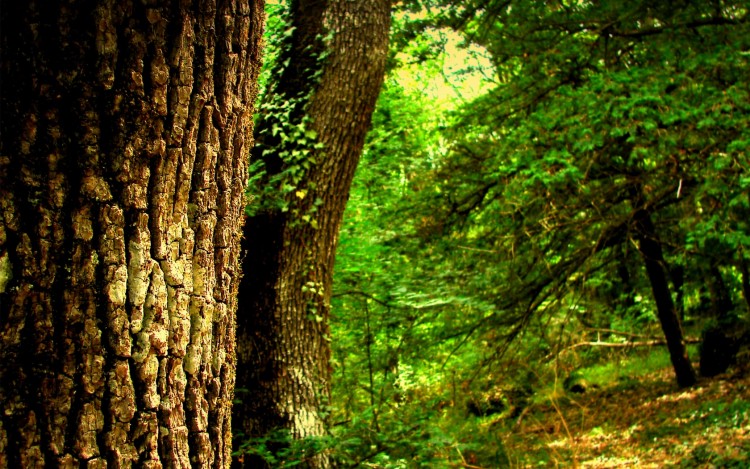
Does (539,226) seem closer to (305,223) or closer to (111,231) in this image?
(305,223)

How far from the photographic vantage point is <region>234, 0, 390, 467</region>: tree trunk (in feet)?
14.0

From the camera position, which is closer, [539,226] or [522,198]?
[522,198]

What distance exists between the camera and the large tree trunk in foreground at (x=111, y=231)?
1.27 meters

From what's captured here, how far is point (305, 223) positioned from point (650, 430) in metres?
6.66

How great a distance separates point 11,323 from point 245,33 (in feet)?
3.06

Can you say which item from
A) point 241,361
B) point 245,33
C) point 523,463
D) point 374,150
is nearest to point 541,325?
point 523,463

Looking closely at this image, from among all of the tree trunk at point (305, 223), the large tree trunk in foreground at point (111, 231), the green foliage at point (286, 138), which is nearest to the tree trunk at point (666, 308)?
the tree trunk at point (305, 223)

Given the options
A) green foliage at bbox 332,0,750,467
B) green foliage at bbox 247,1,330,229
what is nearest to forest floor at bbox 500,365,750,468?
green foliage at bbox 332,0,750,467

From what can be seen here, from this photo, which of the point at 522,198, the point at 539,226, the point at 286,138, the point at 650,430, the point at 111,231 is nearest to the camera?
the point at 111,231

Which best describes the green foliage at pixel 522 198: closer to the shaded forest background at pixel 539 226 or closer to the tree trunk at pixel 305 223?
the shaded forest background at pixel 539 226

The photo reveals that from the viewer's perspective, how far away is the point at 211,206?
158 centimetres

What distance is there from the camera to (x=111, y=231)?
4.48ft

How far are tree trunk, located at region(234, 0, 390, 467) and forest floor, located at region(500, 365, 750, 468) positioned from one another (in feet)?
7.77

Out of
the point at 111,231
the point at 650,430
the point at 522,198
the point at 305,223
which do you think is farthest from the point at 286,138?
the point at 650,430
